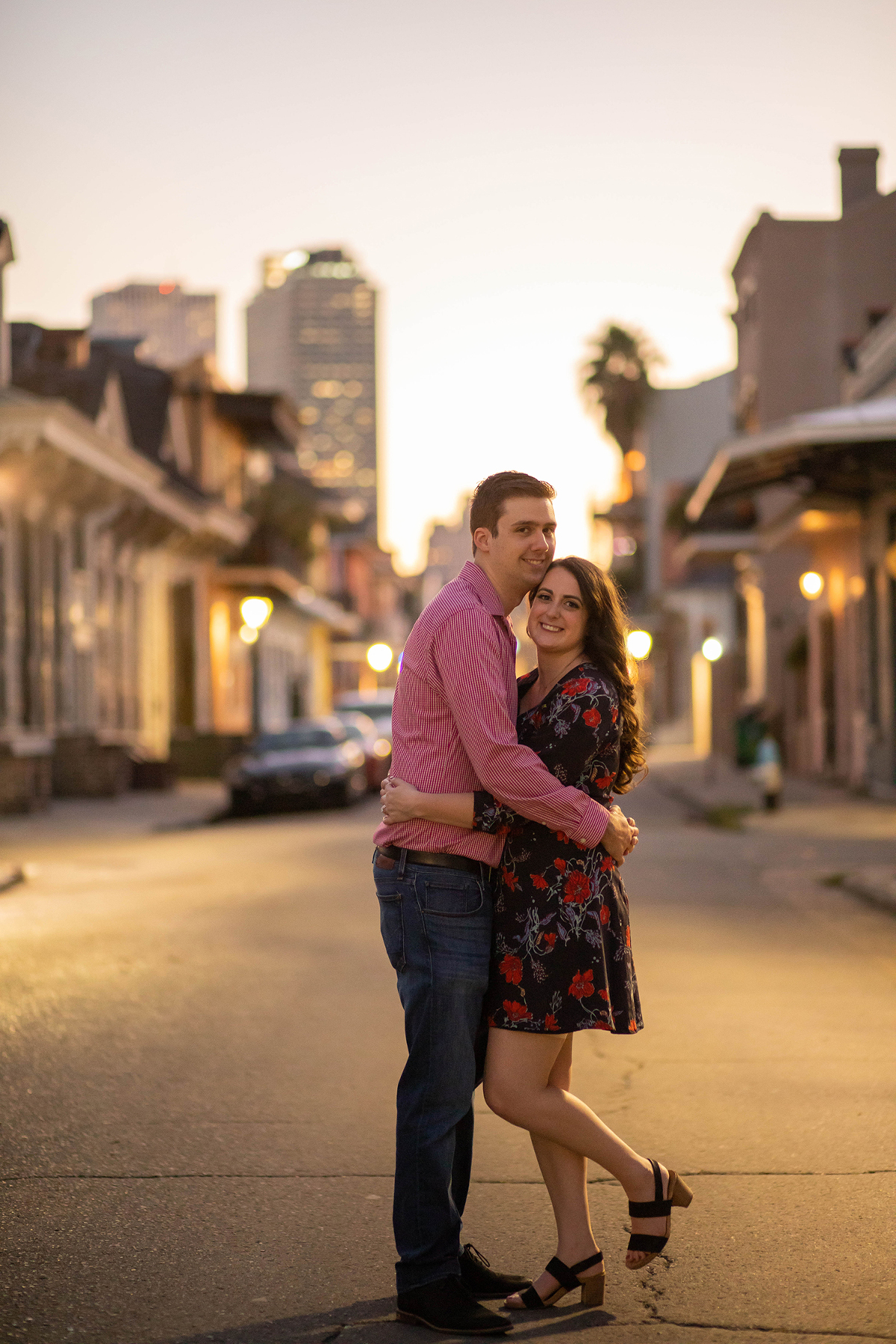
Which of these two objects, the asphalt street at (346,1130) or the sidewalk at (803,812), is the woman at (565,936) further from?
the sidewalk at (803,812)

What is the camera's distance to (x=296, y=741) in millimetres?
25062

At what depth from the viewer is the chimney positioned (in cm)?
2977

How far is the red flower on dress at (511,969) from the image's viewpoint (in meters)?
3.76

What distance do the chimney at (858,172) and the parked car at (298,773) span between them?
577 inches

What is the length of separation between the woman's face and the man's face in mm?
61

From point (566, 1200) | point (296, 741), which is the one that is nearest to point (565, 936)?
point (566, 1200)

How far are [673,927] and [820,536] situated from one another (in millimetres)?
18572

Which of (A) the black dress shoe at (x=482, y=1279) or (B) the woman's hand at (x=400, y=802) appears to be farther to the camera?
(A) the black dress shoe at (x=482, y=1279)

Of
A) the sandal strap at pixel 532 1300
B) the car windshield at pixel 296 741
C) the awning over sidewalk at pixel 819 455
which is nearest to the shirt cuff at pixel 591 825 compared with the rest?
the sandal strap at pixel 532 1300

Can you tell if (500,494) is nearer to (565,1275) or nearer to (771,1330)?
(565,1275)

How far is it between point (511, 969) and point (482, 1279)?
0.79m

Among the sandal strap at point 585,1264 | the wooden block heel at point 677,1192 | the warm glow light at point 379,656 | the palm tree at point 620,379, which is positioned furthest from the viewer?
the palm tree at point 620,379

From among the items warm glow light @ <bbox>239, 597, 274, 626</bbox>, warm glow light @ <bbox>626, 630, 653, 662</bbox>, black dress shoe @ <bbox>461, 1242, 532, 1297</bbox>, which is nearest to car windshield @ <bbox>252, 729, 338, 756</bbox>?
warm glow light @ <bbox>239, 597, 274, 626</bbox>

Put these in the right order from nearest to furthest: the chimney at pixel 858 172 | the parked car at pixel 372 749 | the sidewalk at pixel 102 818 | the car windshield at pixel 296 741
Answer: the sidewalk at pixel 102 818 < the car windshield at pixel 296 741 < the parked car at pixel 372 749 < the chimney at pixel 858 172
